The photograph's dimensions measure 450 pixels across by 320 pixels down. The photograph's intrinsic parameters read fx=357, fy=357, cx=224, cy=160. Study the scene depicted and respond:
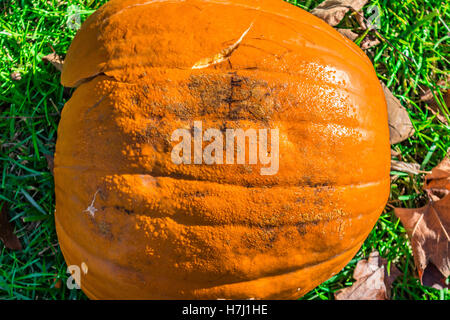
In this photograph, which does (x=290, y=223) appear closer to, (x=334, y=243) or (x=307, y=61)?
(x=334, y=243)

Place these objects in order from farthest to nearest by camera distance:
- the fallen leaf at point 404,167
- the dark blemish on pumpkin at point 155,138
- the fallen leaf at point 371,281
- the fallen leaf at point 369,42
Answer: the fallen leaf at point 369,42 → the fallen leaf at point 404,167 → the fallen leaf at point 371,281 → the dark blemish on pumpkin at point 155,138

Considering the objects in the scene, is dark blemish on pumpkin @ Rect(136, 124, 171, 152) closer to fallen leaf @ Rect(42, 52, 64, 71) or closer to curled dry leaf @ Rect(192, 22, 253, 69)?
curled dry leaf @ Rect(192, 22, 253, 69)

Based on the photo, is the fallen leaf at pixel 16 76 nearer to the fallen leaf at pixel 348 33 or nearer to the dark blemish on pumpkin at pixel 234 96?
the dark blemish on pumpkin at pixel 234 96

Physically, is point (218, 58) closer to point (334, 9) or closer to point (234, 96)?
point (234, 96)

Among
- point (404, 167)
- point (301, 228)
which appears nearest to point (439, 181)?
point (404, 167)

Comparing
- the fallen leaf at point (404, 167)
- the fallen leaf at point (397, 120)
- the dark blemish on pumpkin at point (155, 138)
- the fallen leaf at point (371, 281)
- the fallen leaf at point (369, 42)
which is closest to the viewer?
the dark blemish on pumpkin at point (155, 138)

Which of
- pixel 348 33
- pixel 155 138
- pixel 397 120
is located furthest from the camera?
pixel 348 33

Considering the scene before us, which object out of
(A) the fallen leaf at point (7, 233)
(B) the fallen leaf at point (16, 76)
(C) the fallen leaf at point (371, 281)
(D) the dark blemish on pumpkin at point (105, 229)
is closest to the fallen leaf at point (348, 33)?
(C) the fallen leaf at point (371, 281)
